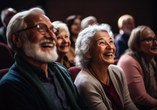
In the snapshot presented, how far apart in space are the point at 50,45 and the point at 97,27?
0.57m

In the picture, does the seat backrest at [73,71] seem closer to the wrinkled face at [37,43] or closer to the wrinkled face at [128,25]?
the wrinkled face at [37,43]

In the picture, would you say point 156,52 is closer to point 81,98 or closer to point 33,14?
point 81,98

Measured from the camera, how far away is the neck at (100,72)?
144cm

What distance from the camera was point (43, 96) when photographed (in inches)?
37.6

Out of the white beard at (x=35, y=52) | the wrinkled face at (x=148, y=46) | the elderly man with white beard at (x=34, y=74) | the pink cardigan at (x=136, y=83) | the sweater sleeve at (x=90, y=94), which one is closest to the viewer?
the elderly man with white beard at (x=34, y=74)

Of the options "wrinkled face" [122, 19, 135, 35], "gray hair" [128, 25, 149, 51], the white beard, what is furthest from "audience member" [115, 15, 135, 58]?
the white beard

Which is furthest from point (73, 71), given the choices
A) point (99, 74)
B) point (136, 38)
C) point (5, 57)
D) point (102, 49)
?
point (136, 38)

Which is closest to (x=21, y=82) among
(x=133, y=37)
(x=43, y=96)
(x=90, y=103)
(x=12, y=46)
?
(x=43, y=96)

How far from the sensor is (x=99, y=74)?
1.45 m

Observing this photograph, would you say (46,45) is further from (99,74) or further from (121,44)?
(121,44)

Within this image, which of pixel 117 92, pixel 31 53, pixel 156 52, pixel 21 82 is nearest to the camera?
pixel 21 82

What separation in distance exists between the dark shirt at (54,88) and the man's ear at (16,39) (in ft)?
0.51

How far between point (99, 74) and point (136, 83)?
1.74 ft

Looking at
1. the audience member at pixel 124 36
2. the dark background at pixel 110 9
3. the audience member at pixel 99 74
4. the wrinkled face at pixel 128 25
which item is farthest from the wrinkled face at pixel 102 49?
the dark background at pixel 110 9
